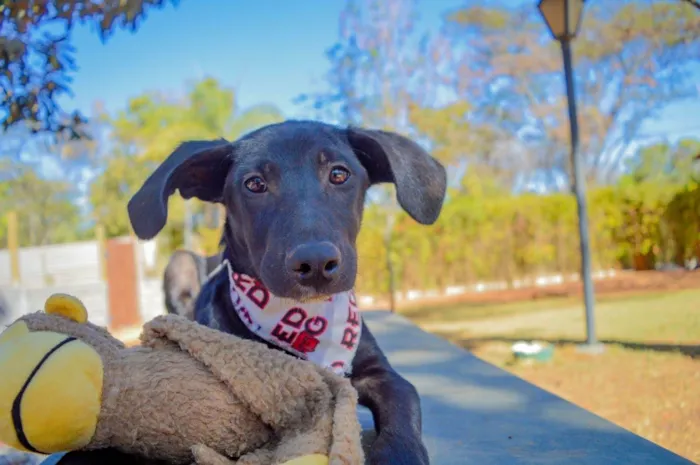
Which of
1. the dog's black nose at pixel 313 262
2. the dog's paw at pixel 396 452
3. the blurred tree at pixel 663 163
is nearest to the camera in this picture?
the dog's paw at pixel 396 452

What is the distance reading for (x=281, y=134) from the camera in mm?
2086

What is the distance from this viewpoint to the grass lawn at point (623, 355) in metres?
3.98

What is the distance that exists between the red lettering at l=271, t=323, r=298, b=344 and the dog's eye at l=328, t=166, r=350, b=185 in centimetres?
50

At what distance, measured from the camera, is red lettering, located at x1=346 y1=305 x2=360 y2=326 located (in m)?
1.89

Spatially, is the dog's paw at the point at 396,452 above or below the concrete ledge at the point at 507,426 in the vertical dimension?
above

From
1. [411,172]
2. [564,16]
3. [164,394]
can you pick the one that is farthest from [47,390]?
[564,16]

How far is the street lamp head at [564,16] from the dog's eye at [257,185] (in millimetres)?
5875

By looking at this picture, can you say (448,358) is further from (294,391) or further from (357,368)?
(294,391)

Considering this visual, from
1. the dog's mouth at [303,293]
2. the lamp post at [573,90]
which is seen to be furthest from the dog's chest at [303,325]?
the lamp post at [573,90]

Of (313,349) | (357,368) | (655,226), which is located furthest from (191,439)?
(655,226)

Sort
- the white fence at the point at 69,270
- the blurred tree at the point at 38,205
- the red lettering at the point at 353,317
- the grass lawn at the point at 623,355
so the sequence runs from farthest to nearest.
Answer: the blurred tree at the point at 38,205, the white fence at the point at 69,270, the grass lawn at the point at 623,355, the red lettering at the point at 353,317

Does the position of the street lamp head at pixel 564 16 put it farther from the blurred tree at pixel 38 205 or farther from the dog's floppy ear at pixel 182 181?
the blurred tree at pixel 38 205

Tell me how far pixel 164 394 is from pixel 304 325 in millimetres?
615

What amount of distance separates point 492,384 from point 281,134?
1.59m
